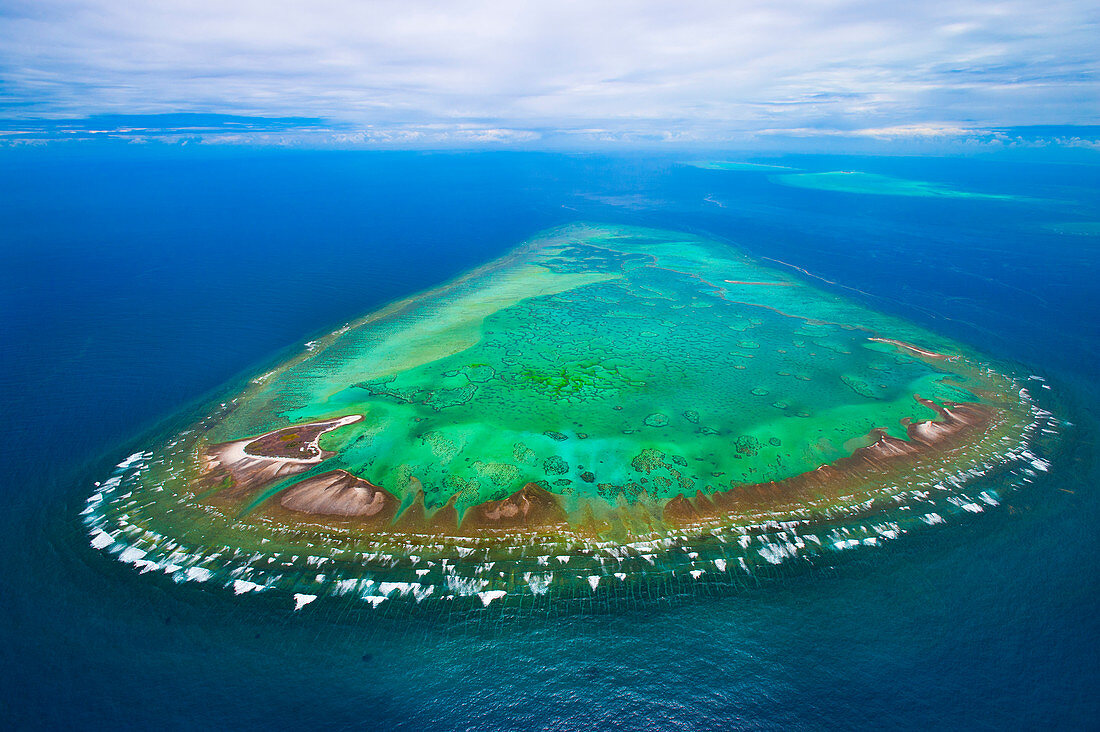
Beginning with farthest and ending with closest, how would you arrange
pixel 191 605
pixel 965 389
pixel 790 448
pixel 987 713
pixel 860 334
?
pixel 860 334, pixel 965 389, pixel 790 448, pixel 191 605, pixel 987 713

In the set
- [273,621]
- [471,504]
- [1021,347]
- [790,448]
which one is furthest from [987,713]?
[1021,347]

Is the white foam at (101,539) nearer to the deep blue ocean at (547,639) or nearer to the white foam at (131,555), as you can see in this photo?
the deep blue ocean at (547,639)

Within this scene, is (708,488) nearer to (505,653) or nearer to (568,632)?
(568,632)

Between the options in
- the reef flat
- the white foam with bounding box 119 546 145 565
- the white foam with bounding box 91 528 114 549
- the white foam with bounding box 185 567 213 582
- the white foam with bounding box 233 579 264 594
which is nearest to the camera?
the white foam with bounding box 233 579 264 594

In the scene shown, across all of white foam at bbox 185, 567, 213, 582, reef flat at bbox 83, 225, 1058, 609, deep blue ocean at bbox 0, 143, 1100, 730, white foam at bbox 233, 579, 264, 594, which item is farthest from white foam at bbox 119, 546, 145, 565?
white foam at bbox 233, 579, 264, 594

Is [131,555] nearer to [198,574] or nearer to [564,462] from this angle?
[198,574]

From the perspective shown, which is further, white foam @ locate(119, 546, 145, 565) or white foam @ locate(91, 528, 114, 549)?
white foam @ locate(91, 528, 114, 549)

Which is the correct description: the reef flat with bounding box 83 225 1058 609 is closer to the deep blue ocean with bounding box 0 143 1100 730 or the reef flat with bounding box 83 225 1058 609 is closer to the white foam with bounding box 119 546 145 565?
the white foam with bounding box 119 546 145 565

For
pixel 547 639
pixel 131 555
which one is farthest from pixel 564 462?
pixel 131 555
